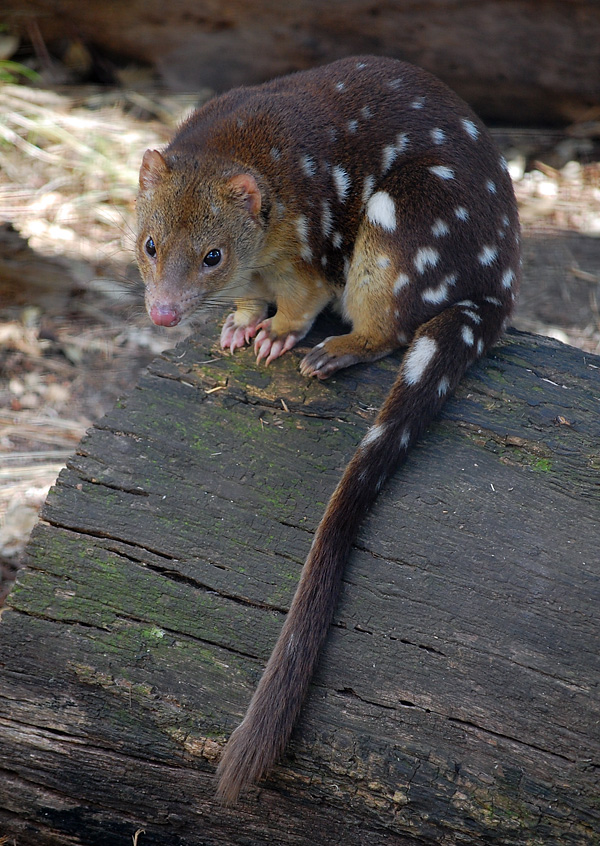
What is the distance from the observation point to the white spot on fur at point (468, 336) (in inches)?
122

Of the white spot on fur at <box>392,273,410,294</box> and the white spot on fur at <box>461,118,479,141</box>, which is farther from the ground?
the white spot on fur at <box>461,118,479,141</box>

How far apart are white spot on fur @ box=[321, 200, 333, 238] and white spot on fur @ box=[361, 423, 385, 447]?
964 millimetres

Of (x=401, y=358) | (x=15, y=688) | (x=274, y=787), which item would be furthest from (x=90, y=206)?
(x=274, y=787)

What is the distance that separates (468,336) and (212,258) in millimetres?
1051

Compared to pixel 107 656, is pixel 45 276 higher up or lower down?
higher up

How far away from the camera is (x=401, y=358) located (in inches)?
129

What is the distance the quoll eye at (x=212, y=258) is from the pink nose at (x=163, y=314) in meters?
0.26

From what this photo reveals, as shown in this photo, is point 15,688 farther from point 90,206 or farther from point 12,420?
point 90,206

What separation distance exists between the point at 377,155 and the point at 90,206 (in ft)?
13.1

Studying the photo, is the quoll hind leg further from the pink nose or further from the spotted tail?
the pink nose

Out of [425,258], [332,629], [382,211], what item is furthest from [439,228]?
[332,629]

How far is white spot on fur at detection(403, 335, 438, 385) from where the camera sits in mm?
2998

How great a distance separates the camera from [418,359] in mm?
3039

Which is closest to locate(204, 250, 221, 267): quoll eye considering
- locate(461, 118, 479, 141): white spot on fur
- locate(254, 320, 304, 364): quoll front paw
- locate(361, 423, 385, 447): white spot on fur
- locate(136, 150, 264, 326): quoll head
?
locate(136, 150, 264, 326): quoll head
